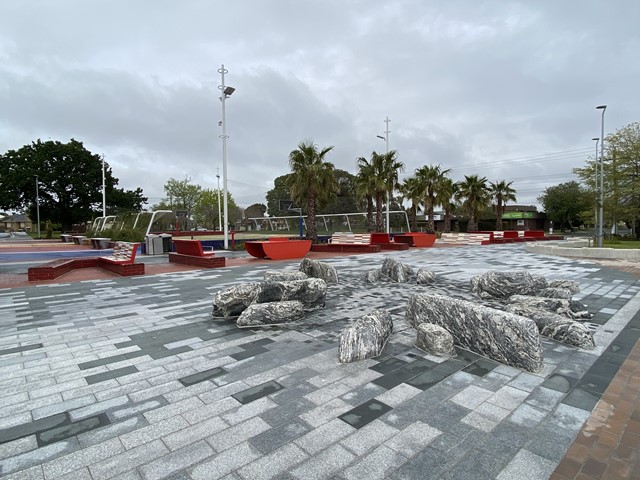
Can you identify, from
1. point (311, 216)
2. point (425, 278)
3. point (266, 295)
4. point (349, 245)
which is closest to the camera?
point (266, 295)

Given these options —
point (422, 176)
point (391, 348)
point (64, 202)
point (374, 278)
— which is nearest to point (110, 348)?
point (391, 348)

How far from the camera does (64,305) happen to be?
284 inches

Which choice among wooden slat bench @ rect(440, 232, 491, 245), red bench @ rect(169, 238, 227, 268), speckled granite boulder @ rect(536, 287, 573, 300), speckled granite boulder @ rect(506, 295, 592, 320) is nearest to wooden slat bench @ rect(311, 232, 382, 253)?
red bench @ rect(169, 238, 227, 268)

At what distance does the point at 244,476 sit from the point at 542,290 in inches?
265

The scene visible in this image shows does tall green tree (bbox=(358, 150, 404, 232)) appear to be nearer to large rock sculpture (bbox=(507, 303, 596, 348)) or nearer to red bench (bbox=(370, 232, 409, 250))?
red bench (bbox=(370, 232, 409, 250))

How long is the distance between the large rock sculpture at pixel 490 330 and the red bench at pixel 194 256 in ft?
31.0

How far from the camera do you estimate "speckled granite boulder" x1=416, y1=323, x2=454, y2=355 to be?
14.2 feet

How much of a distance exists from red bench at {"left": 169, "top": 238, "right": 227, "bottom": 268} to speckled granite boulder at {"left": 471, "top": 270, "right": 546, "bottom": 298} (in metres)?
8.93

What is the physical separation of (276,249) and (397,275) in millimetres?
7487

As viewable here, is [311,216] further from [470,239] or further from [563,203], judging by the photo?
[563,203]

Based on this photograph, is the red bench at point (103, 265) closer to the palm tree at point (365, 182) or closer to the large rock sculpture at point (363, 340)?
the large rock sculpture at point (363, 340)

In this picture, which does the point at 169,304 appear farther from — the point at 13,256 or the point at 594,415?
the point at 13,256

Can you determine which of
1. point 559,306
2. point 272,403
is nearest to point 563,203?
point 559,306

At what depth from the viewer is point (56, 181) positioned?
4528 cm
